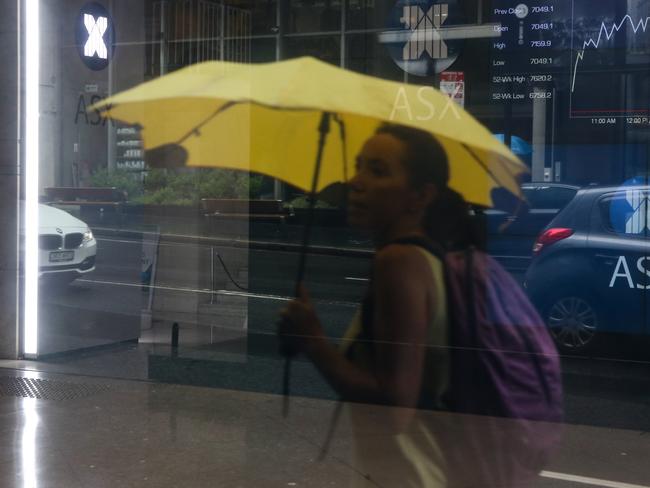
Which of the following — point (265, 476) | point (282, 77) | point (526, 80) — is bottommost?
point (265, 476)

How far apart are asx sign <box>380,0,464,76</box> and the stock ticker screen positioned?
0.34 m

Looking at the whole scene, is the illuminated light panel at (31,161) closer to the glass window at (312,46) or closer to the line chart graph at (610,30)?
the glass window at (312,46)

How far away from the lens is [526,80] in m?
7.73

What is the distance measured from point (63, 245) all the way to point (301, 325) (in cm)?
684

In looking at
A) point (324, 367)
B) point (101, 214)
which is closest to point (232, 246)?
point (101, 214)

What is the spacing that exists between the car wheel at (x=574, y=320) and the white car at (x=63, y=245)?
13.5 ft

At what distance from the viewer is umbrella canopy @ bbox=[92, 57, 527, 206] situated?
3.02m

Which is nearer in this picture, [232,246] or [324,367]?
[324,367]

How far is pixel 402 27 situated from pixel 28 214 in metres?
3.96

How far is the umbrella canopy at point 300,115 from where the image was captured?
3023mm

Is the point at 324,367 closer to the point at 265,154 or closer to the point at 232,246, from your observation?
the point at 265,154

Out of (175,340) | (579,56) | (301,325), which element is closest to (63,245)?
(175,340)

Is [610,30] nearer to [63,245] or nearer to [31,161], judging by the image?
[63,245]

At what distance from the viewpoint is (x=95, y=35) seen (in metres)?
8.62
